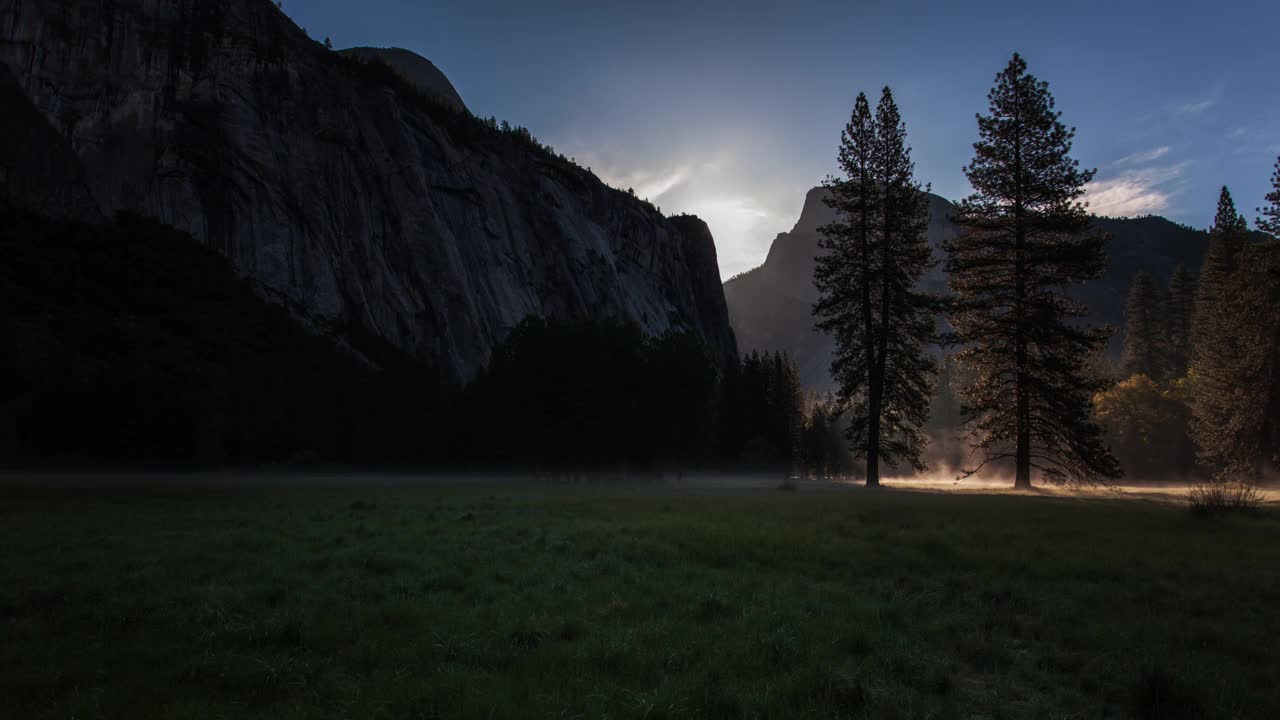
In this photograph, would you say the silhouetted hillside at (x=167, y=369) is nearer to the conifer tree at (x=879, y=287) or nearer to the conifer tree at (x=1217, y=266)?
the conifer tree at (x=879, y=287)

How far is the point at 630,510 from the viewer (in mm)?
17281

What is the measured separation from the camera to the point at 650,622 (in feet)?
20.5

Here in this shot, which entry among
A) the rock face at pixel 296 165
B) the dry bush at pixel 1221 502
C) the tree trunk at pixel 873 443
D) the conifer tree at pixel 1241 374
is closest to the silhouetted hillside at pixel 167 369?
the rock face at pixel 296 165

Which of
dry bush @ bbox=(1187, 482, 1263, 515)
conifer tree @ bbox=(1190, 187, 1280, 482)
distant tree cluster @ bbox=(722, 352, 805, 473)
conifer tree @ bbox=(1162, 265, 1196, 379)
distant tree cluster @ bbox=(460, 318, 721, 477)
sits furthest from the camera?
distant tree cluster @ bbox=(722, 352, 805, 473)

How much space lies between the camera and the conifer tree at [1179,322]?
7000 centimetres

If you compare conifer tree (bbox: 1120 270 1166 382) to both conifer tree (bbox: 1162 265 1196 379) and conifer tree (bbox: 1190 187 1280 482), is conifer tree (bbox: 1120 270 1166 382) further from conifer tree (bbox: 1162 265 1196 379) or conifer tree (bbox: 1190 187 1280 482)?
conifer tree (bbox: 1190 187 1280 482)

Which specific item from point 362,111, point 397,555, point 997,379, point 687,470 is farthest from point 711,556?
point 362,111

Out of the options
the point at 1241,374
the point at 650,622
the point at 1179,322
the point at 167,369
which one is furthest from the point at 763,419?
the point at 650,622

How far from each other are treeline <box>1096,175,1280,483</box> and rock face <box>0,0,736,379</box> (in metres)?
76.3

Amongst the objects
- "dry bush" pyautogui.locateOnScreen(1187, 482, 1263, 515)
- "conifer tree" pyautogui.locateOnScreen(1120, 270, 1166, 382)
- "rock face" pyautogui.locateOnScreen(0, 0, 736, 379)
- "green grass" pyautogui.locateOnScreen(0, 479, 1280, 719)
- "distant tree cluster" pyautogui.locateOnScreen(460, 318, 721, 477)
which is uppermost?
"rock face" pyautogui.locateOnScreen(0, 0, 736, 379)

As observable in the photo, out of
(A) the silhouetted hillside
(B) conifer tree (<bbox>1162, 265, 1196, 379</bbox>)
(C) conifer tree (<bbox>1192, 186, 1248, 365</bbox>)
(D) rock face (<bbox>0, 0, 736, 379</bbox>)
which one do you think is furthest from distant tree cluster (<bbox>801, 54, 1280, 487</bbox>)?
(D) rock face (<bbox>0, 0, 736, 379</bbox>)

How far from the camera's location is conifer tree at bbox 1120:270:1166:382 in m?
72.7

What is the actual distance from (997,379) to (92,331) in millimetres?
65985

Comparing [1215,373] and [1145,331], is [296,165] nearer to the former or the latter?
[1215,373]
